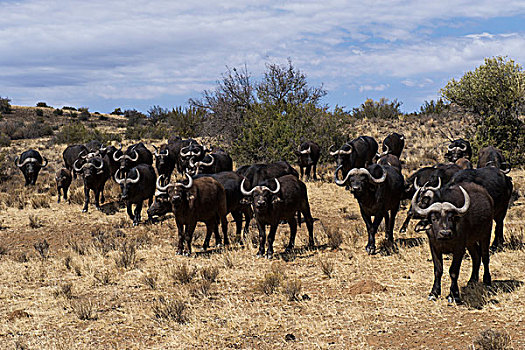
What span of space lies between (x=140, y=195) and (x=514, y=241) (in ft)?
36.5

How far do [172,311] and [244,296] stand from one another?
1.47 meters

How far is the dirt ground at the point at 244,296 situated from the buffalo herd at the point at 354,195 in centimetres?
57

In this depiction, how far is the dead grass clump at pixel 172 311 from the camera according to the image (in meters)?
8.00

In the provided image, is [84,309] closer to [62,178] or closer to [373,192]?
[373,192]

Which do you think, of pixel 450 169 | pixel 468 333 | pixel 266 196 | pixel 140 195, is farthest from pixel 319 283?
pixel 140 195

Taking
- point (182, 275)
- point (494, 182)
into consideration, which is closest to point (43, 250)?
point (182, 275)

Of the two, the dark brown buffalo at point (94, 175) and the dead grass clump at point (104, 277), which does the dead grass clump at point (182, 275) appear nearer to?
the dead grass clump at point (104, 277)

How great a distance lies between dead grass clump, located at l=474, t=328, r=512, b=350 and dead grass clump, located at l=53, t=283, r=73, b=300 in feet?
23.0

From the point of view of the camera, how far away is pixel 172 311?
26.6 ft

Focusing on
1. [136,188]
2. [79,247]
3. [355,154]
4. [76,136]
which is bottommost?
[79,247]

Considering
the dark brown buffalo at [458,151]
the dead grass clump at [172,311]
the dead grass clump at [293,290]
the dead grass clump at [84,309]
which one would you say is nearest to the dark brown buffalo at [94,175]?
the dead grass clump at [84,309]

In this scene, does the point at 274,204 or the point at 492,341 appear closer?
the point at 492,341

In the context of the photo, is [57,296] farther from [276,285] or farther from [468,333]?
[468,333]

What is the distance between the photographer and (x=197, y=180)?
12719mm
